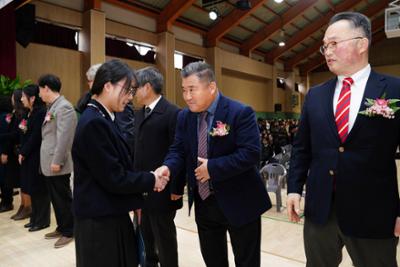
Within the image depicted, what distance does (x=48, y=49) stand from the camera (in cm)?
820

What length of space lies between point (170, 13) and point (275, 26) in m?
5.09

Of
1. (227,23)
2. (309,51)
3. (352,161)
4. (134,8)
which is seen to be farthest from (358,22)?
(309,51)

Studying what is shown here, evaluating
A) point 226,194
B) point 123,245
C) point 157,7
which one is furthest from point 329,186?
point 157,7

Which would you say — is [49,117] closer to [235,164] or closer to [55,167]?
[55,167]

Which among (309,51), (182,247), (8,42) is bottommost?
(182,247)

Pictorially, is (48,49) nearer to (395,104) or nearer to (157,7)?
(157,7)

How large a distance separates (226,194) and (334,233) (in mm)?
553

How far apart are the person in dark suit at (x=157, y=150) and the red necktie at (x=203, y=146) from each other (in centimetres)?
31

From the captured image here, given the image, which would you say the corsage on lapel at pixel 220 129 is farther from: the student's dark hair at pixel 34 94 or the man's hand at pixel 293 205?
the student's dark hair at pixel 34 94

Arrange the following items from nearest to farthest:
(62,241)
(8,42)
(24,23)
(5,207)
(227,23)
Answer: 1. (62,241)
2. (5,207)
3. (8,42)
4. (24,23)
5. (227,23)

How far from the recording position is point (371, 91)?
137cm

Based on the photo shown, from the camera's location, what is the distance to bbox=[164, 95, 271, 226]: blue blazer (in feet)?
5.49

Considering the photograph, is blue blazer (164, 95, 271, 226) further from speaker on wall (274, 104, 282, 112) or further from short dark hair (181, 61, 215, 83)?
speaker on wall (274, 104, 282, 112)

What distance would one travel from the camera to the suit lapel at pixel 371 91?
4.42 feet
